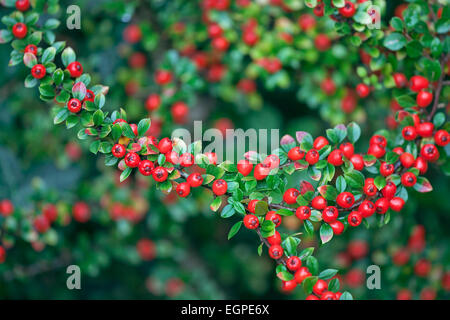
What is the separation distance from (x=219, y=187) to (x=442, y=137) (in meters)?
0.75

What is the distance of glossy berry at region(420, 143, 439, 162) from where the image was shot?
4.50 ft

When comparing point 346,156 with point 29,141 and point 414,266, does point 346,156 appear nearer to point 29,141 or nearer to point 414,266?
point 414,266

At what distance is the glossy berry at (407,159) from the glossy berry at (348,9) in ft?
1.66

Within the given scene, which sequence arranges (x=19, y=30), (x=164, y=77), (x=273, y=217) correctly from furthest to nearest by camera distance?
(x=164, y=77)
(x=19, y=30)
(x=273, y=217)

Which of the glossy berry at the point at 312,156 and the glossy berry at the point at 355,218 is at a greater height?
the glossy berry at the point at 312,156

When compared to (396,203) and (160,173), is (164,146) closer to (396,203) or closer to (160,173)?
(160,173)

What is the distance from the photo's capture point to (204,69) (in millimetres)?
2340

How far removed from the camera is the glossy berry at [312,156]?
1.32 metres

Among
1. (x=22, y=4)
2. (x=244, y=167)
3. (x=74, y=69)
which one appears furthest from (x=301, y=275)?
(x=22, y=4)

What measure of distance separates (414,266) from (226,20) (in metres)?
1.53

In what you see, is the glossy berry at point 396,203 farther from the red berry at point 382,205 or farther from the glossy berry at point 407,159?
the glossy berry at point 407,159

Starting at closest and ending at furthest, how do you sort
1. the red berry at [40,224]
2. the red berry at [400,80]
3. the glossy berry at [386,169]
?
the glossy berry at [386,169]
the red berry at [400,80]
the red berry at [40,224]

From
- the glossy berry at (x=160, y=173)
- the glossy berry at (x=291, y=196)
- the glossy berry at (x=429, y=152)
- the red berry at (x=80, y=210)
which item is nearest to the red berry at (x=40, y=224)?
the red berry at (x=80, y=210)

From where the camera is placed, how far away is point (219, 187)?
1.27m
